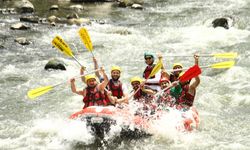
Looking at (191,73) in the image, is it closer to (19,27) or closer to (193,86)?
(193,86)

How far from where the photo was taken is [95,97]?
852cm

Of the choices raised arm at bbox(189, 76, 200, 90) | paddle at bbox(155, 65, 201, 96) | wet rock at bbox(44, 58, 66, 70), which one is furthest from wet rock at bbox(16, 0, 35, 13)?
paddle at bbox(155, 65, 201, 96)

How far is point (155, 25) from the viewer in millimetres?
18062

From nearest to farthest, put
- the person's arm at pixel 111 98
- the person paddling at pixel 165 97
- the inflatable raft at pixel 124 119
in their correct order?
the inflatable raft at pixel 124 119, the person's arm at pixel 111 98, the person paddling at pixel 165 97

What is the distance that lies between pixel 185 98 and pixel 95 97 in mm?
1727

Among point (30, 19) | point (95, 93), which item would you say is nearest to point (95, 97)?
point (95, 93)

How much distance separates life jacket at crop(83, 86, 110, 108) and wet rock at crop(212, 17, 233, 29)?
925 cm

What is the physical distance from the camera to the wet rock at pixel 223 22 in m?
16.8

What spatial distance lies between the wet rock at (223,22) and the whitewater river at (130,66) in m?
0.20

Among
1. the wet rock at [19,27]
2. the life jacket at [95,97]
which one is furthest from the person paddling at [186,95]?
the wet rock at [19,27]

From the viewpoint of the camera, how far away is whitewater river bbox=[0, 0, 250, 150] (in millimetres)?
8711

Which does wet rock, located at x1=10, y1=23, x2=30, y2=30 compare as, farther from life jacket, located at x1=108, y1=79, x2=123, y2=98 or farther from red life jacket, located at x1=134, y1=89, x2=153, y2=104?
red life jacket, located at x1=134, y1=89, x2=153, y2=104

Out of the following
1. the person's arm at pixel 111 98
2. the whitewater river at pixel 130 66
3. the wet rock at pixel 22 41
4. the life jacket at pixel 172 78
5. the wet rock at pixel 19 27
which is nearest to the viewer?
the person's arm at pixel 111 98

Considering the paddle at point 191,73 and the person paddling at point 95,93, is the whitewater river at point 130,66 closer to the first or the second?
the person paddling at point 95,93
